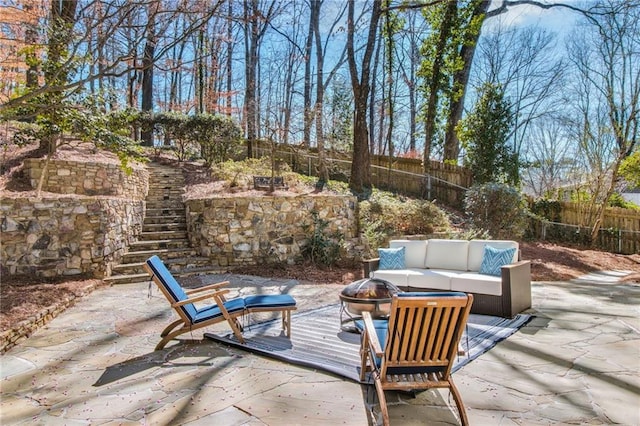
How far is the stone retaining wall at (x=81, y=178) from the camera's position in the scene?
27.4ft

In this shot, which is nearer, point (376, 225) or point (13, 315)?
point (13, 315)

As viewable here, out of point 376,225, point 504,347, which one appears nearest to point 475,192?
point 376,225

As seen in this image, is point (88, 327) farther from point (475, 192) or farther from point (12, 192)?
point (475, 192)

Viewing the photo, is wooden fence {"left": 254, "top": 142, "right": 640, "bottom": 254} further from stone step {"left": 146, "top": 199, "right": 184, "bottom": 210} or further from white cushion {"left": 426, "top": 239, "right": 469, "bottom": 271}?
white cushion {"left": 426, "top": 239, "right": 469, "bottom": 271}

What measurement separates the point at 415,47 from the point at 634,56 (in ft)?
31.8

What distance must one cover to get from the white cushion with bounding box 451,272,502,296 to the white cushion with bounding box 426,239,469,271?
1.44 feet

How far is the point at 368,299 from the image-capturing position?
4.32 meters

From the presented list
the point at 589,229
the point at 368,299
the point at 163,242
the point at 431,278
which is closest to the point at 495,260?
the point at 431,278


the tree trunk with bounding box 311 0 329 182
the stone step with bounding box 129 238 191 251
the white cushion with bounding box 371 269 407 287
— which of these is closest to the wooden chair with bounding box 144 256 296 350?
the white cushion with bounding box 371 269 407 287

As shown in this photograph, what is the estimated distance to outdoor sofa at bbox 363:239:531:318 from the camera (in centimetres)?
487

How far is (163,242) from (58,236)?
6.76 ft

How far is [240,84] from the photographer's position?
1991 centimetres

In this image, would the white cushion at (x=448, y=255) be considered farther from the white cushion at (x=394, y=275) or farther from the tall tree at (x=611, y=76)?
the tall tree at (x=611, y=76)

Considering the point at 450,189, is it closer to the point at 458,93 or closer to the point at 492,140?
the point at 492,140
